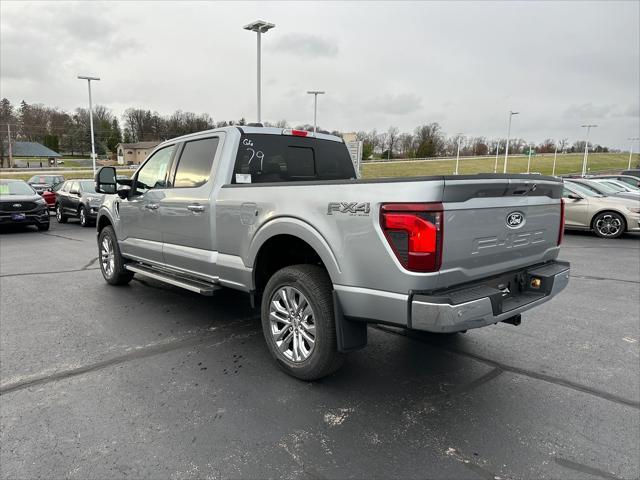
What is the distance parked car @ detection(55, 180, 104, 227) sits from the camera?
14.7m

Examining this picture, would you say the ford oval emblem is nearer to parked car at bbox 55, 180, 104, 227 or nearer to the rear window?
the rear window

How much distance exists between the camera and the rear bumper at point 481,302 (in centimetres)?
265

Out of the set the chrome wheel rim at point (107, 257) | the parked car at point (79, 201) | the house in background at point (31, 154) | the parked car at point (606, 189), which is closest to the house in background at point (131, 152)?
the house in background at point (31, 154)

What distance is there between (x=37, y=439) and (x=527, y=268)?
3534 mm

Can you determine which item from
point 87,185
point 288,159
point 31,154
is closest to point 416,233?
point 288,159

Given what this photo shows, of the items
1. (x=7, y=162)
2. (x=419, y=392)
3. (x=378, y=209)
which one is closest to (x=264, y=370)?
(x=419, y=392)

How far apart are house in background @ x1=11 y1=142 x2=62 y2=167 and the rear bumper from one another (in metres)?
104

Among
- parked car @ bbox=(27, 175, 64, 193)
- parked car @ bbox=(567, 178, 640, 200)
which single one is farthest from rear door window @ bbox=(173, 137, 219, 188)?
parked car @ bbox=(27, 175, 64, 193)

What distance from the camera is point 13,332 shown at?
15.1ft

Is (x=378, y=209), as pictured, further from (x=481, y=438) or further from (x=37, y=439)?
(x=37, y=439)

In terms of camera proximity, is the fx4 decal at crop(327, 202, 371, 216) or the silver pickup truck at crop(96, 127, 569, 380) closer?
the silver pickup truck at crop(96, 127, 569, 380)

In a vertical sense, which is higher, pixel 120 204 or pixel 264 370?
pixel 120 204

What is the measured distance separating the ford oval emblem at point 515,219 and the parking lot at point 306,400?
1.25 metres

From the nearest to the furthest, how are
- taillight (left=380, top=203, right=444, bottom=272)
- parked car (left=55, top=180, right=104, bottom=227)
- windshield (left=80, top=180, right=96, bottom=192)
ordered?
taillight (left=380, top=203, right=444, bottom=272) → parked car (left=55, top=180, right=104, bottom=227) → windshield (left=80, top=180, right=96, bottom=192)
